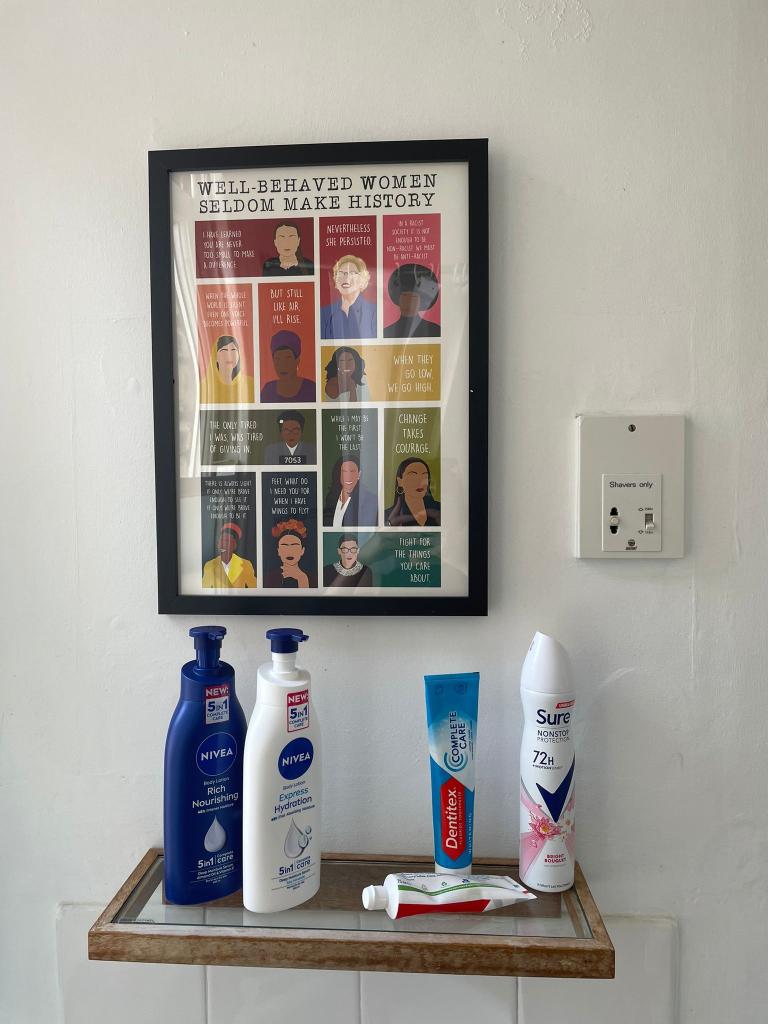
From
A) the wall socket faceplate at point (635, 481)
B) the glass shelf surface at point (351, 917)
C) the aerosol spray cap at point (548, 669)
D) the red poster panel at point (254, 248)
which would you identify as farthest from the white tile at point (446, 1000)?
the red poster panel at point (254, 248)

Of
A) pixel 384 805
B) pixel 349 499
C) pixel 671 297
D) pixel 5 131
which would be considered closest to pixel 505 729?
pixel 384 805

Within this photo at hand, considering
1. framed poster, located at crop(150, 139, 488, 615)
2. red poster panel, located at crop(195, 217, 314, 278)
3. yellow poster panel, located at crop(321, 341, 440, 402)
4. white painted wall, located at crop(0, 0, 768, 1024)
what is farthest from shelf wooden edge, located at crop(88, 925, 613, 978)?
red poster panel, located at crop(195, 217, 314, 278)

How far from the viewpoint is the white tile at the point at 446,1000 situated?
2.23ft

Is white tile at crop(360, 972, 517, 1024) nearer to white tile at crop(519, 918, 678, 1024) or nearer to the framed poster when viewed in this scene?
white tile at crop(519, 918, 678, 1024)

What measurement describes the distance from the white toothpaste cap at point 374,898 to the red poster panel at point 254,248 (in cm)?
56

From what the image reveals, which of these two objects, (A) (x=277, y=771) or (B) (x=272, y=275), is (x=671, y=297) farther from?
(A) (x=277, y=771)

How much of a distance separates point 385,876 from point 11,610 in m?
0.46

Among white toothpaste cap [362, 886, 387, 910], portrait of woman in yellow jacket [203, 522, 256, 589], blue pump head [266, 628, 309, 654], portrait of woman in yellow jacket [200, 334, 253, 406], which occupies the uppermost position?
portrait of woman in yellow jacket [200, 334, 253, 406]

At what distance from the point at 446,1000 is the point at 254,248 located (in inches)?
29.6

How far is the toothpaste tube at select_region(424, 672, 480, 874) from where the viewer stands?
623 millimetres

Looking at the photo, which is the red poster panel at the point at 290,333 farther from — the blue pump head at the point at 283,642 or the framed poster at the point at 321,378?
the blue pump head at the point at 283,642

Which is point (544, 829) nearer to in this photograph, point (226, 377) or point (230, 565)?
point (230, 565)

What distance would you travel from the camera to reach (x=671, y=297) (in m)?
0.66

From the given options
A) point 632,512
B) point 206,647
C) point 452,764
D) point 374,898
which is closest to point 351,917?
point 374,898
